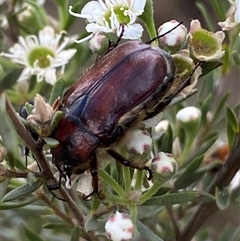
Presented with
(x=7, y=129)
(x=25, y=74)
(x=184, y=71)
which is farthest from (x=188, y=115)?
(x=7, y=129)

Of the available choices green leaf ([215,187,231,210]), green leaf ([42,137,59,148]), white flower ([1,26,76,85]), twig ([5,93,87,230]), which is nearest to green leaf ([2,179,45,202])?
twig ([5,93,87,230])

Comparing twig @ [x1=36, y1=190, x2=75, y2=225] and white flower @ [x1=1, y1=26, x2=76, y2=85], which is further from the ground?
white flower @ [x1=1, y1=26, x2=76, y2=85]

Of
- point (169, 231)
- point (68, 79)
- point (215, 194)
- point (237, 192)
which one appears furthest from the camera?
point (68, 79)

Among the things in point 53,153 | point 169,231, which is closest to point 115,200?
point 53,153

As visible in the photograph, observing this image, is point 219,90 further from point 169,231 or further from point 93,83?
point 93,83

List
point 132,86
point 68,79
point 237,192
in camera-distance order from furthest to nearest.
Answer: point 68,79 < point 237,192 < point 132,86

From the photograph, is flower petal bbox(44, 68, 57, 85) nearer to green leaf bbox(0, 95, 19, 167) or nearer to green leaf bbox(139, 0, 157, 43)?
green leaf bbox(139, 0, 157, 43)
